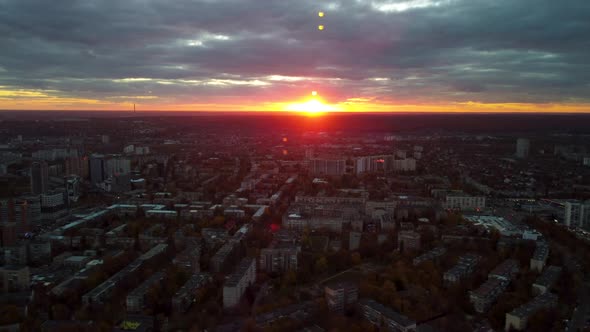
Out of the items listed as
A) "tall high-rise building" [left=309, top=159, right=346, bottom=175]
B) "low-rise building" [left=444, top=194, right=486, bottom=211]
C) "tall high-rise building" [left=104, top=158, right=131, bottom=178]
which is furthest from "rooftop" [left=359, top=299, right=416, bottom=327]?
"tall high-rise building" [left=104, top=158, right=131, bottom=178]

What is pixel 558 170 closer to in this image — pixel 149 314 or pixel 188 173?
pixel 188 173

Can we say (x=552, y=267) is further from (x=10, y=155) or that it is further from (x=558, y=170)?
(x=10, y=155)

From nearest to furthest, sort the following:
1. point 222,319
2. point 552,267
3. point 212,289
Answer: point 222,319, point 212,289, point 552,267

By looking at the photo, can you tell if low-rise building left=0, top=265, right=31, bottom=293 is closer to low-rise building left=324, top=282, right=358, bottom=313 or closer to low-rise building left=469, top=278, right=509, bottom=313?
low-rise building left=324, top=282, right=358, bottom=313

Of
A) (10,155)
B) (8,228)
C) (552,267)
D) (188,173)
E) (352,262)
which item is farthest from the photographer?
(10,155)

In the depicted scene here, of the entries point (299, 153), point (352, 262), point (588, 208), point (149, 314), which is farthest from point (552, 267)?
point (299, 153)

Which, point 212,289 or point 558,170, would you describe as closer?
point 212,289
